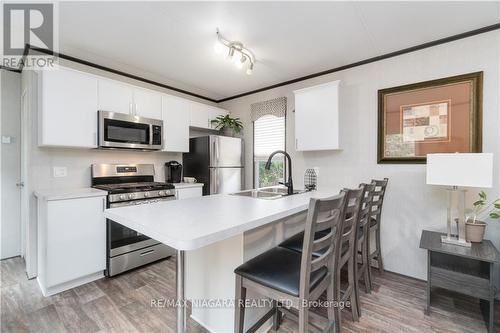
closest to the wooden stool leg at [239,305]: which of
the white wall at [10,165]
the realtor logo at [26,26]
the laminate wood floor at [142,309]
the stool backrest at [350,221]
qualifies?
the laminate wood floor at [142,309]

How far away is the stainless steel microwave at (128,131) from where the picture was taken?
8.35 feet

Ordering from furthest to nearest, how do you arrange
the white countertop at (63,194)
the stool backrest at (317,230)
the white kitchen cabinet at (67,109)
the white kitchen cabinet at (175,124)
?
the white kitchen cabinet at (175,124)
the white kitchen cabinet at (67,109)
the white countertop at (63,194)
the stool backrest at (317,230)

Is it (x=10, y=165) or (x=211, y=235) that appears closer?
(x=211, y=235)

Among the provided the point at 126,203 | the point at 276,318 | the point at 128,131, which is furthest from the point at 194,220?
the point at 128,131

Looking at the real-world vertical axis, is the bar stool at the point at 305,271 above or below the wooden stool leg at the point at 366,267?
above

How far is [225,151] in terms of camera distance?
11.7 ft

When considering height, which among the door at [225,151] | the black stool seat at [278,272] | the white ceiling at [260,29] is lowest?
the black stool seat at [278,272]

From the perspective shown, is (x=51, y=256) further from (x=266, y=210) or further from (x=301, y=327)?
(x=301, y=327)

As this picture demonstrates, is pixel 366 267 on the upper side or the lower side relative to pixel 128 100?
lower

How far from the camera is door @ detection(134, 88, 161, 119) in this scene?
9.44ft

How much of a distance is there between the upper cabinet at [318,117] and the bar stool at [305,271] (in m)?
1.67

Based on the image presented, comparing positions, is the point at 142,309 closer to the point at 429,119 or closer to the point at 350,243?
the point at 350,243

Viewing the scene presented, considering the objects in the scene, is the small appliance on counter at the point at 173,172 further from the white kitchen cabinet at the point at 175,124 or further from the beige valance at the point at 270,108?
the beige valance at the point at 270,108

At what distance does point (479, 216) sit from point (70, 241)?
3888mm
